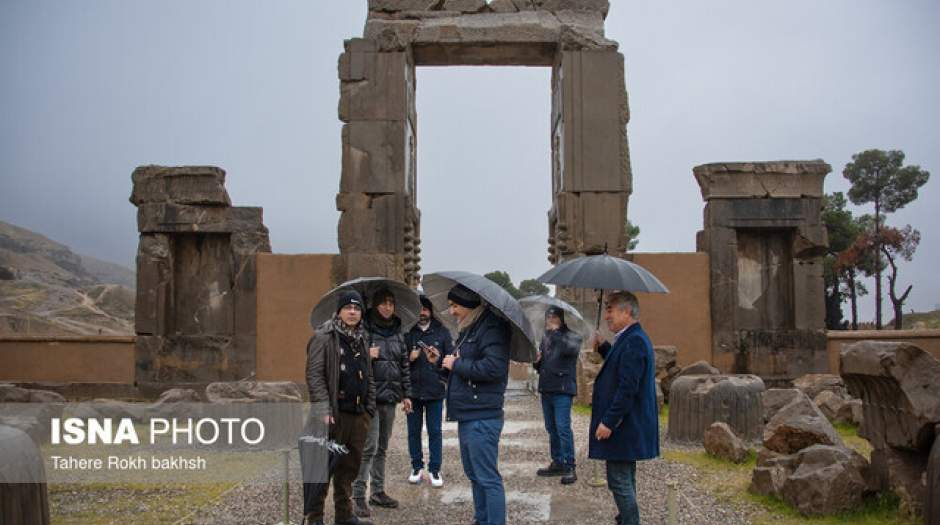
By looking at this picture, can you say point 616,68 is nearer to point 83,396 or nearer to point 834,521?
point 834,521

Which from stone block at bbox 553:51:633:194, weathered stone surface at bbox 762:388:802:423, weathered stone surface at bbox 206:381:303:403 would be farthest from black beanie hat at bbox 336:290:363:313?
stone block at bbox 553:51:633:194

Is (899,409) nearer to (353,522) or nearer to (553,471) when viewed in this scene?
(553,471)

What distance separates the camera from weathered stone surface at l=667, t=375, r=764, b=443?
9.53m

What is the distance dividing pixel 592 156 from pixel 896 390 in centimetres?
801

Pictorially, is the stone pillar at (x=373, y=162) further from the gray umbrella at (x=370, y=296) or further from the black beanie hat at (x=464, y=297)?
the black beanie hat at (x=464, y=297)

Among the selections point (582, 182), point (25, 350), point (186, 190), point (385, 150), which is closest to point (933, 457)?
point (582, 182)

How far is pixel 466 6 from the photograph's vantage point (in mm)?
13953

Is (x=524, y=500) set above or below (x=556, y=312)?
below

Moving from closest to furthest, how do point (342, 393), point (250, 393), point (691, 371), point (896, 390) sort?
point (342, 393) < point (896, 390) < point (250, 393) < point (691, 371)

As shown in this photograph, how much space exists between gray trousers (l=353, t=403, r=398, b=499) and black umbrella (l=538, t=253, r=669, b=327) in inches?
65.0

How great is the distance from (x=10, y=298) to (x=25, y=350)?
18160mm

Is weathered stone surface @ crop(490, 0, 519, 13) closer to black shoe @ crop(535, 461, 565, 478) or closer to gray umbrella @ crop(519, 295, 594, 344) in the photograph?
gray umbrella @ crop(519, 295, 594, 344)

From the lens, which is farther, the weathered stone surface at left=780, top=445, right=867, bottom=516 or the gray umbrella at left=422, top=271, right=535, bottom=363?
the weathered stone surface at left=780, top=445, right=867, bottom=516

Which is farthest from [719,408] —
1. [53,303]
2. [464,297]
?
[53,303]
